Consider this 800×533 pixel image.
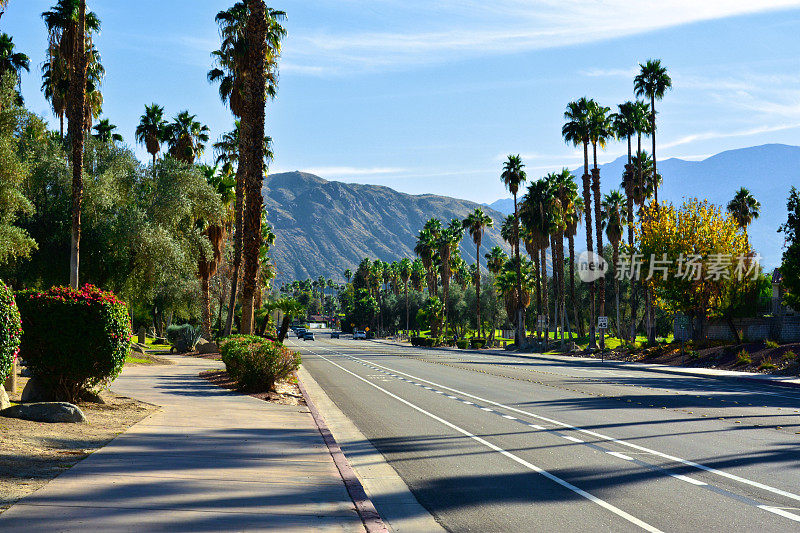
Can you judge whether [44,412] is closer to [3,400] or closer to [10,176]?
[3,400]

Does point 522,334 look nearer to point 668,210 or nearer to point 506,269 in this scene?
point 506,269

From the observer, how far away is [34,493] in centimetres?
703

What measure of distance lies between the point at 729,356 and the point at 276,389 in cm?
2721

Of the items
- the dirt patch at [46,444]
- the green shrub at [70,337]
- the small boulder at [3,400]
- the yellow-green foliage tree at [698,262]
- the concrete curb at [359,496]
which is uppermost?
the yellow-green foliage tree at [698,262]

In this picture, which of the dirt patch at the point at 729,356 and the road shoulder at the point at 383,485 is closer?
the road shoulder at the point at 383,485

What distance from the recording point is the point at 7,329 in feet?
32.7

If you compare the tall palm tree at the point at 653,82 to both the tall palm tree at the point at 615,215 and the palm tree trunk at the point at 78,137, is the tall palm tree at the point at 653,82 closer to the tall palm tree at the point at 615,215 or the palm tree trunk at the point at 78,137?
the tall palm tree at the point at 615,215

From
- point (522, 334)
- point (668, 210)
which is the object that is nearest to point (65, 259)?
point (668, 210)

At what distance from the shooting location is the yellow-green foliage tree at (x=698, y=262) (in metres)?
43.7

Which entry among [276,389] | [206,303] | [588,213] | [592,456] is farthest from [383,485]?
[588,213]

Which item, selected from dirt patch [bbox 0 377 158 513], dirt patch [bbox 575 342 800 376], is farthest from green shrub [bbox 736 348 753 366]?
dirt patch [bbox 0 377 158 513]

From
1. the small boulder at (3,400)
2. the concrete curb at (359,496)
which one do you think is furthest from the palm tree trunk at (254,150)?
the concrete curb at (359,496)

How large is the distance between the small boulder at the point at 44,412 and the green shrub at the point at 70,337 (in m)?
1.44

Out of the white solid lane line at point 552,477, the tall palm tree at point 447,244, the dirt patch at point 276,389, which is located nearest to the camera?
the white solid lane line at point 552,477
